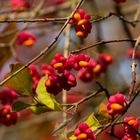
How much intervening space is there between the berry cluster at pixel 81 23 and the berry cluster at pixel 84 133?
0.31 metres

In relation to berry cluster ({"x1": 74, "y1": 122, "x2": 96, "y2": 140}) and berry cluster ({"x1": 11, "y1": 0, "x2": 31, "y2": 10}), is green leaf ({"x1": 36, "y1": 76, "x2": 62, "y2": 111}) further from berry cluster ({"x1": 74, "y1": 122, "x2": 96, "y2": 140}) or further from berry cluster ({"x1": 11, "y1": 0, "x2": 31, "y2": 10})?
berry cluster ({"x1": 11, "y1": 0, "x2": 31, "y2": 10})

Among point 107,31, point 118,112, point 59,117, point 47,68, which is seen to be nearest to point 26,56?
point 107,31

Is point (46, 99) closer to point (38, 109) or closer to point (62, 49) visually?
point (38, 109)

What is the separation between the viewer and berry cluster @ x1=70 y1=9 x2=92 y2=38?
167cm

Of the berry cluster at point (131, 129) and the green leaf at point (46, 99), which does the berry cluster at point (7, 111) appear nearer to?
the green leaf at point (46, 99)

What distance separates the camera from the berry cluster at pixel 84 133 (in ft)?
4.94

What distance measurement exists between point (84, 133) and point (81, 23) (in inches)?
14.3

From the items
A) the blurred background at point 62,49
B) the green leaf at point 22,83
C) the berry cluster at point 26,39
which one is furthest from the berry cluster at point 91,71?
the green leaf at point 22,83

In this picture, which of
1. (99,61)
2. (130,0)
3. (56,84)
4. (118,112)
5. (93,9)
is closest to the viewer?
(118,112)

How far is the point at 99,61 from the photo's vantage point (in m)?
2.60

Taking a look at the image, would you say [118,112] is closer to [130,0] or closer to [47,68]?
[47,68]

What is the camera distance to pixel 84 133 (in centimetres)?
151

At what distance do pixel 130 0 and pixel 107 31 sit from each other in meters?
0.45

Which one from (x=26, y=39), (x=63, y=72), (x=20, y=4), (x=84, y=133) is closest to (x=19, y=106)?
(x=63, y=72)
